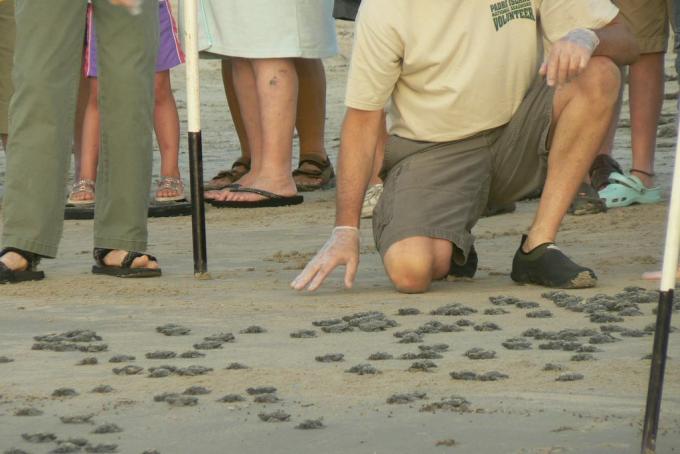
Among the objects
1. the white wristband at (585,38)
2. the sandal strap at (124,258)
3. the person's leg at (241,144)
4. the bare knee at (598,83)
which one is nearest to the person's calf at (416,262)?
the bare knee at (598,83)

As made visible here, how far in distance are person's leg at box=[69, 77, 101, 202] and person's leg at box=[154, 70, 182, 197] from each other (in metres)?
0.29

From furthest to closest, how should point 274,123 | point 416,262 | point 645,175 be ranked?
point 274,123 → point 645,175 → point 416,262

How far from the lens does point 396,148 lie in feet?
16.3

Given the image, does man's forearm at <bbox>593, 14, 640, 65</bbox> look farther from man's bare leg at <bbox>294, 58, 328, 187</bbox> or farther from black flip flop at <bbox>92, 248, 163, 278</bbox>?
man's bare leg at <bbox>294, 58, 328, 187</bbox>

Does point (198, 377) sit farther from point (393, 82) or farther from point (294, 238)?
point (294, 238)

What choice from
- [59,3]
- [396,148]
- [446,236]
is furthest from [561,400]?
[59,3]

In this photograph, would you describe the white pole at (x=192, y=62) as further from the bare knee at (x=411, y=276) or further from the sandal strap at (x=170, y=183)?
the sandal strap at (x=170, y=183)

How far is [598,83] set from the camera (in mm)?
4707

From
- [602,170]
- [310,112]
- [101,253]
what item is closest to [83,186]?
[310,112]

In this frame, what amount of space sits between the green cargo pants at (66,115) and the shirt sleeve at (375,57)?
715mm

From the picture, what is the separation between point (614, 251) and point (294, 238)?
4.33 ft

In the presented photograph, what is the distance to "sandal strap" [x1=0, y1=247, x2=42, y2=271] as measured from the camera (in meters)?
4.85

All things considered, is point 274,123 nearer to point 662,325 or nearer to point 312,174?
point 312,174

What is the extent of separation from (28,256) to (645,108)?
2.98 meters
